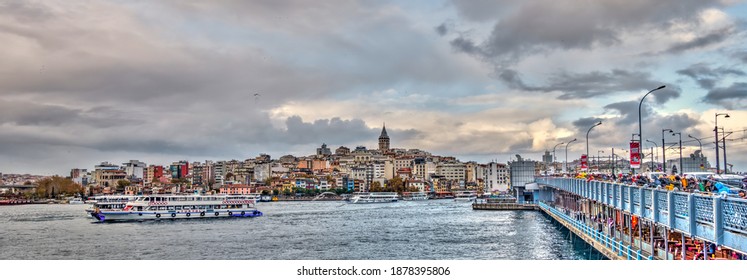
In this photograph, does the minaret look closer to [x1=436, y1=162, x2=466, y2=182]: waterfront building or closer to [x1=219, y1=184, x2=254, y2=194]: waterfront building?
[x1=436, y1=162, x2=466, y2=182]: waterfront building

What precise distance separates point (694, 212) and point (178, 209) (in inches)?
1785

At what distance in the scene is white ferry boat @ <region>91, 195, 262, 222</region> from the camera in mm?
49000

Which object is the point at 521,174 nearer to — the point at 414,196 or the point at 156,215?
the point at 156,215

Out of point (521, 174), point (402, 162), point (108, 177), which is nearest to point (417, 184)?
point (402, 162)

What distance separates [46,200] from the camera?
326 ft

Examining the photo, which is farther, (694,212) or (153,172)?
A: (153,172)

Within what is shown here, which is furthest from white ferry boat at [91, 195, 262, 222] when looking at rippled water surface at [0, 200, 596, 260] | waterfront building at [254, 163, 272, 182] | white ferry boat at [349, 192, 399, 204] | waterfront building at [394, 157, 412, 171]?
waterfront building at [394, 157, 412, 171]

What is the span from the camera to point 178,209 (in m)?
51.0

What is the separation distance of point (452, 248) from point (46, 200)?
8782cm

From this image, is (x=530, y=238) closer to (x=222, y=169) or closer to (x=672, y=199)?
(x=672, y=199)

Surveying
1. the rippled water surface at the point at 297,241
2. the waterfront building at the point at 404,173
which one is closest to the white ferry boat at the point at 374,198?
the waterfront building at the point at 404,173

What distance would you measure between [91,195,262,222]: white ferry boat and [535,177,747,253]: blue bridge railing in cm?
4059

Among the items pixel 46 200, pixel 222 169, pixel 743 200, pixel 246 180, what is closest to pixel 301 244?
pixel 743 200

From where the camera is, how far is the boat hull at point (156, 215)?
48594 millimetres
